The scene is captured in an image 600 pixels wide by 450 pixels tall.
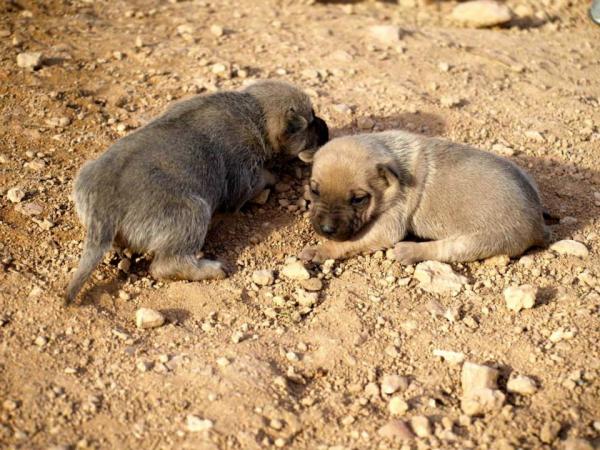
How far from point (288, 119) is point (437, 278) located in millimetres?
2173

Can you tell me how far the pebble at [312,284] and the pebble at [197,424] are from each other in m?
1.64

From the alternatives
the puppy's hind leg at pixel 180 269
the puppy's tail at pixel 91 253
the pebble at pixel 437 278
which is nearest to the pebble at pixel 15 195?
the puppy's tail at pixel 91 253

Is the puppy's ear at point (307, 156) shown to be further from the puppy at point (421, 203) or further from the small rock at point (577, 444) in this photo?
the small rock at point (577, 444)

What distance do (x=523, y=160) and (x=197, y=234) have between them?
377 centimetres

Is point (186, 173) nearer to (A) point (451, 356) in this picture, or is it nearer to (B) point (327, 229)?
(B) point (327, 229)

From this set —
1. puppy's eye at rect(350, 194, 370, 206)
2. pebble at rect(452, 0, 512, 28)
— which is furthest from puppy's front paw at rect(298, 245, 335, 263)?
pebble at rect(452, 0, 512, 28)

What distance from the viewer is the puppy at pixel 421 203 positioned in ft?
19.7

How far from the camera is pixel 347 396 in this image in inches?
189

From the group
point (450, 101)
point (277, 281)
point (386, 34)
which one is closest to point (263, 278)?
point (277, 281)

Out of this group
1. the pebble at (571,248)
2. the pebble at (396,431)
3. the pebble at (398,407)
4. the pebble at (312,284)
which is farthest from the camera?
the pebble at (571,248)

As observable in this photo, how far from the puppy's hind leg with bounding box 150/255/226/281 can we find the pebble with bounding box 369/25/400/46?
16.0ft

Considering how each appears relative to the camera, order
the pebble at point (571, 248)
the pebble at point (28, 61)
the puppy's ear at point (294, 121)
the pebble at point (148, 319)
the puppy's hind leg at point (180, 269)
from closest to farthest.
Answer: the pebble at point (148, 319) < the puppy's hind leg at point (180, 269) < the pebble at point (571, 248) < the puppy's ear at point (294, 121) < the pebble at point (28, 61)

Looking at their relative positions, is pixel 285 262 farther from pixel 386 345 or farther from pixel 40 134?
pixel 40 134

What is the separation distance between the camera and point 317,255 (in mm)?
6129
